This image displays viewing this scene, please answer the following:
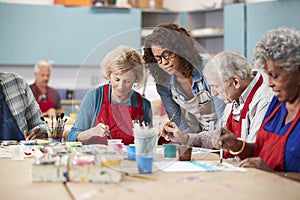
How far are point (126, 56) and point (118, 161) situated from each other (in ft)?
2.47

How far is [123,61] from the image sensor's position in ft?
8.25

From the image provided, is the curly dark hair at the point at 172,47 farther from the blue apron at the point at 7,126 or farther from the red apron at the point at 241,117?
the blue apron at the point at 7,126

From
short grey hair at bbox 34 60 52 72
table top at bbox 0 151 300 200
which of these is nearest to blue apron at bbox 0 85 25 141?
table top at bbox 0 151 300 200

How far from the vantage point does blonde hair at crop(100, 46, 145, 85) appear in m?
2.49

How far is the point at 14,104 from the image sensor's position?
3117 millimetres

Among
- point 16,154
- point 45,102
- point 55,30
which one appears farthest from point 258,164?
point 55,30

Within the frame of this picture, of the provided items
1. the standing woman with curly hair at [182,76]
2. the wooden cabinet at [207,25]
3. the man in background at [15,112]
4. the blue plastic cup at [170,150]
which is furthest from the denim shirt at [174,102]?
the wooden cabinet at [207,25]

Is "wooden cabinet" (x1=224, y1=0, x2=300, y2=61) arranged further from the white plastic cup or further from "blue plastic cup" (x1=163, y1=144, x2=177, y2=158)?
the white plastic cup

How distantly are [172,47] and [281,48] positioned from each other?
546mm

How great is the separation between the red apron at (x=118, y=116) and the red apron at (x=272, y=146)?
0.61 meters

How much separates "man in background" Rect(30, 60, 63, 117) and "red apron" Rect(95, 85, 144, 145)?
3.52m

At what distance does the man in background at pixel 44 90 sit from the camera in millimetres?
6090

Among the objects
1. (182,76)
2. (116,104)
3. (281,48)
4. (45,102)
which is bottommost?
(45,102)

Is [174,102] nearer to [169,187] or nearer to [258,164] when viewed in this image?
[258,164]
